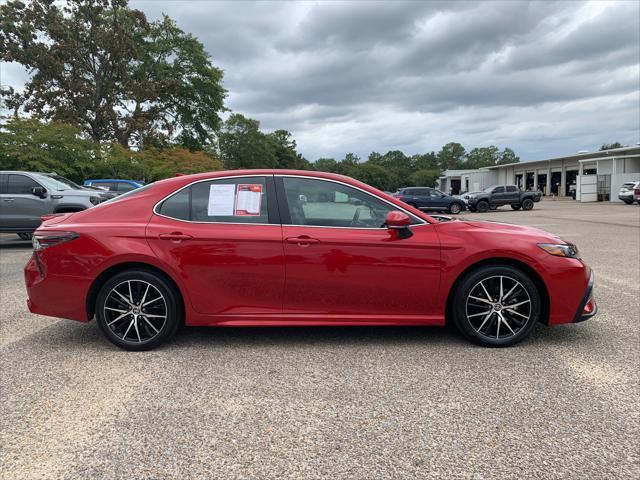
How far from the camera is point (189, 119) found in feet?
134

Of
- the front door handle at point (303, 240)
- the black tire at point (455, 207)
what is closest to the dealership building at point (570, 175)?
the black tire at point (455, 207)

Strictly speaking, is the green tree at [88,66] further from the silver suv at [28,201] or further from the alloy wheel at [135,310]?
the alloy wheel at [135,310]

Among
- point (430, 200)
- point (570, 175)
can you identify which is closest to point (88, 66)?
point (430, 200)

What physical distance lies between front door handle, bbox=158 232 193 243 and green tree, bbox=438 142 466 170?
142004 mm

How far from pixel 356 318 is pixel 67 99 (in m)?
35.1

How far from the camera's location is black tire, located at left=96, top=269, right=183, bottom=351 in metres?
3.71

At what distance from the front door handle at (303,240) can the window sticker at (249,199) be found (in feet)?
1.28

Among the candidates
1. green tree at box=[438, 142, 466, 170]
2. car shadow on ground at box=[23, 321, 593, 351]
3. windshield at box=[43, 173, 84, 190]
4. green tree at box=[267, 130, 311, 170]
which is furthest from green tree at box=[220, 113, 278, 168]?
green tree at box=[438, 142, 466, 170]

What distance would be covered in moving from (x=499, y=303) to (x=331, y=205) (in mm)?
1638

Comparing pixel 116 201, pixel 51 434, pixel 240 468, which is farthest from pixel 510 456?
pixel 116 201

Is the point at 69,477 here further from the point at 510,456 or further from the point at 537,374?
the point at 537,374

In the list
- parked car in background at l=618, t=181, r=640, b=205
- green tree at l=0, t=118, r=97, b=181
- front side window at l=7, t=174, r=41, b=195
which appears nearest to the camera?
front side window at l=7, t=174, r=41, b=195

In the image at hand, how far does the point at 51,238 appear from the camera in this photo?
12.3 ft

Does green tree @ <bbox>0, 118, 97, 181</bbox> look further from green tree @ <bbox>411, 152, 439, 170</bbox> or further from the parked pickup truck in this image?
green tree @ <bbox>411, 152, 439, 170</bbox>
